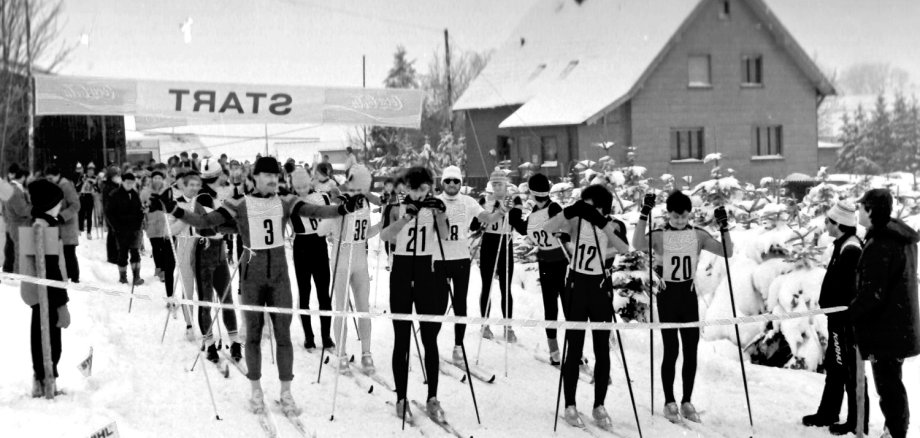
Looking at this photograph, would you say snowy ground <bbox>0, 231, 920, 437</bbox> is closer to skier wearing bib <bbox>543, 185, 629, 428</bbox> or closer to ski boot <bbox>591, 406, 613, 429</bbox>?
ski boot <bbox>591, 406, 613, 429</bbox>

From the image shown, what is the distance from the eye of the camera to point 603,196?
24.3 ft

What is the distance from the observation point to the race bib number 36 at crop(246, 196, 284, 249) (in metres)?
7.12

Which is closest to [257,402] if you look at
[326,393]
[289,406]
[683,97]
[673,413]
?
[289,406]

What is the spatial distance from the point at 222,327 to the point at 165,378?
2889mm

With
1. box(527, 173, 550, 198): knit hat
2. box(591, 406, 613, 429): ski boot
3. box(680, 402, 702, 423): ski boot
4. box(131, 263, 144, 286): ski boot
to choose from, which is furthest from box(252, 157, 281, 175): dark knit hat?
box(131, 263, 144, 286): ski boot

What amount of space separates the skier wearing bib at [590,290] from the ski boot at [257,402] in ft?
8.44

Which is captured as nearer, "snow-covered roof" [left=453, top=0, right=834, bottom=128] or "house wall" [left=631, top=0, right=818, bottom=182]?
"snow-covered roof" [left=453, top=0, right=834, bottom=128]

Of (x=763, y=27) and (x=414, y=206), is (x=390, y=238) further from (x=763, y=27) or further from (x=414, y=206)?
(x=763, y=27)

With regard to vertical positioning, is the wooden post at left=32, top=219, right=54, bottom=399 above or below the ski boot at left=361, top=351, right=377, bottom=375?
above

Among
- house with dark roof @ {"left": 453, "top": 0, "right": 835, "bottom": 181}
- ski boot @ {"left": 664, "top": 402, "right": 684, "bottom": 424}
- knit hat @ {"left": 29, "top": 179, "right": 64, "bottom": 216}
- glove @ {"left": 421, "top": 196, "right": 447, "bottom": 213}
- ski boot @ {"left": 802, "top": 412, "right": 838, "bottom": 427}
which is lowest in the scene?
ski boot @ {"left": 802, "top": 412, "right": 838, "bottom": 427}

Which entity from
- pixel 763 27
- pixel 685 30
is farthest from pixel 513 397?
pixel 763 27

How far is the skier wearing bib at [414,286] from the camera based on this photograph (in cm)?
715

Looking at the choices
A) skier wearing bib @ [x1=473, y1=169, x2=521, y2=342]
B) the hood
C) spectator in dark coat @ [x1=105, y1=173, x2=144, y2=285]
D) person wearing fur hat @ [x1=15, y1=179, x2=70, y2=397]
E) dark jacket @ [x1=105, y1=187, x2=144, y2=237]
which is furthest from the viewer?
dark jacket @ [x1=105, y1=187, x2=144, y2=237]

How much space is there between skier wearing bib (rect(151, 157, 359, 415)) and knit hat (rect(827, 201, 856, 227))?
13.0ft
